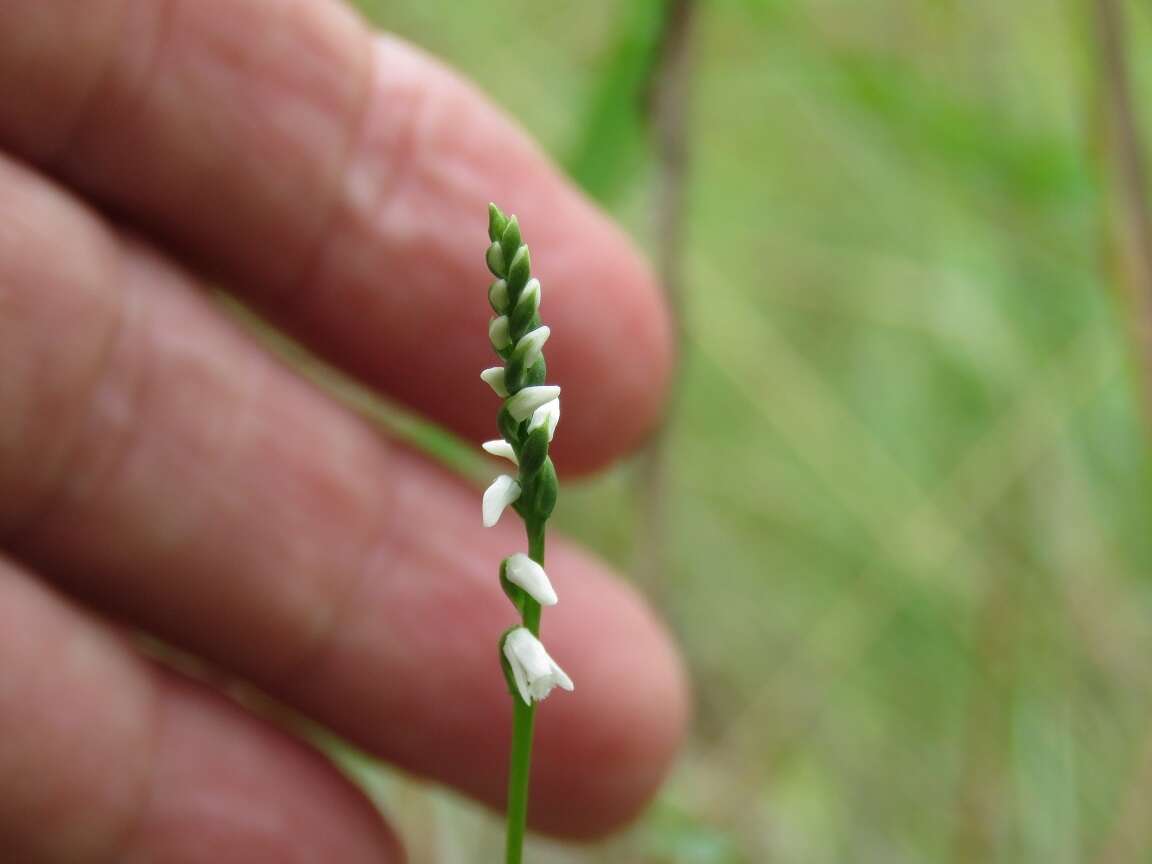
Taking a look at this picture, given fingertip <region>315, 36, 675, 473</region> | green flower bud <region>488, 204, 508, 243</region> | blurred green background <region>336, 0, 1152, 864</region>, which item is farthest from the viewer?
blurred green background <region>336, 0, 1152, 864</region>

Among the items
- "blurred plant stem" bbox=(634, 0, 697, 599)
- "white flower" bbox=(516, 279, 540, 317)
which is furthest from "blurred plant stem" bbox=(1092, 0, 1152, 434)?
"white flower" bbox=(516, 279, 540, 317)

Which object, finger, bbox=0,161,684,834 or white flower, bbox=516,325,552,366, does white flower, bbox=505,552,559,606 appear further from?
finger, bbox=0,161,684,834

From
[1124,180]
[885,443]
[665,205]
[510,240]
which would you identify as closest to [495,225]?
[510,240]

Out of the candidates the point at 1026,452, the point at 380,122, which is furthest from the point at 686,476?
the point at 380,122

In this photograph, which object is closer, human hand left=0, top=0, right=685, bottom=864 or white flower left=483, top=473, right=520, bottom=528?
white flower left=483, top=473, right=520, bottom=528

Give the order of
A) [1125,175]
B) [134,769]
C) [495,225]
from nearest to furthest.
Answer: [495,225] < [134,769] < [1125,175]

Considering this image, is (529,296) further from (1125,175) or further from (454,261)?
(1125,175)
